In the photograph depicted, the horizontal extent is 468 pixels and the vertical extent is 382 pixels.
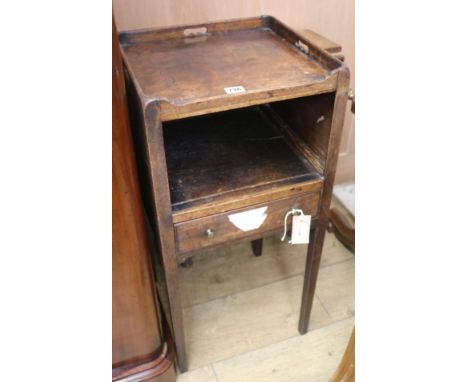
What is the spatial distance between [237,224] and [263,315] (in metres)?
0.53

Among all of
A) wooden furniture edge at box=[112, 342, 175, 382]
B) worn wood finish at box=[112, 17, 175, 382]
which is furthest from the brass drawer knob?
wooden furniture edge at box=[112, 342, 175, 382]

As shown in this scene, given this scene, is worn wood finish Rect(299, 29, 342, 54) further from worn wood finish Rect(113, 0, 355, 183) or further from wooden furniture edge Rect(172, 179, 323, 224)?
wooden furniture edge Rect(172, 179, 323, 224)

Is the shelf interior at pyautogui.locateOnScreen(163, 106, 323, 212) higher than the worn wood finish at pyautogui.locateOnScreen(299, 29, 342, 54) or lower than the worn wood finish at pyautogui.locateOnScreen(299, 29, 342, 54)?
lower

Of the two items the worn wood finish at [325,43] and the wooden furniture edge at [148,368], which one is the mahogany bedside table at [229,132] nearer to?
the wooden furniture edge at [148,368]

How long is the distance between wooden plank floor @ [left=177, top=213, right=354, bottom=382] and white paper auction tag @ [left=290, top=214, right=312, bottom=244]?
17.2 inches

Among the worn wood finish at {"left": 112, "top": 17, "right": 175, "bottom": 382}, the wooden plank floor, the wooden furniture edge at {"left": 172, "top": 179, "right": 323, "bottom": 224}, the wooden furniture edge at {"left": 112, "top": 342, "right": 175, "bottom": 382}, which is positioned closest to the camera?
the worn wood finish at {"left": 112, "top": 17, "right": 175, "bottom": 382}

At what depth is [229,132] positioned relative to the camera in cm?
106

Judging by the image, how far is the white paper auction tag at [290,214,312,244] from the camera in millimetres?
929
